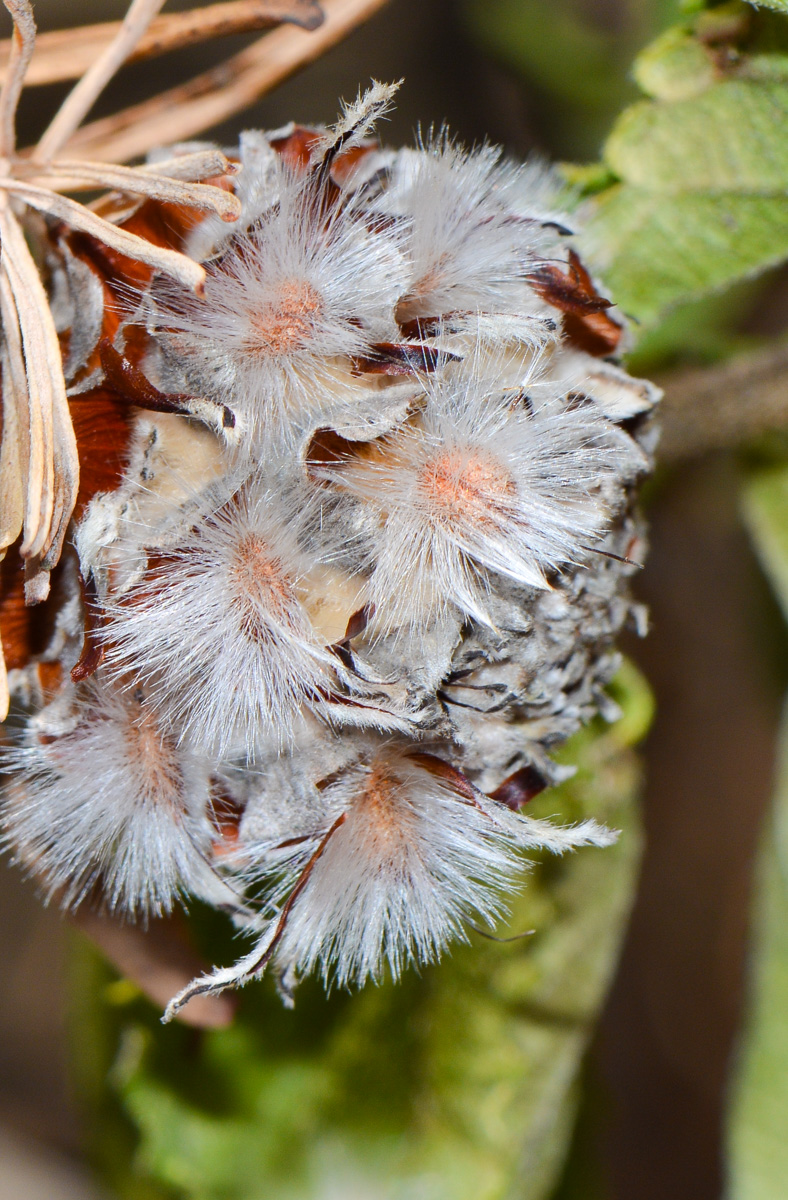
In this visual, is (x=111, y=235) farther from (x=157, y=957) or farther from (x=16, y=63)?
(x=157, y=957)

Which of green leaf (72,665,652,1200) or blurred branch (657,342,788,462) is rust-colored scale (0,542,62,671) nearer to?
green leaf (72,665,652,1200)

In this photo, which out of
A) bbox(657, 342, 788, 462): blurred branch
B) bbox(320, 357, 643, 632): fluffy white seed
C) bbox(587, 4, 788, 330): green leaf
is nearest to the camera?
bbox(320, 357, 643, 632): fluffy white seed

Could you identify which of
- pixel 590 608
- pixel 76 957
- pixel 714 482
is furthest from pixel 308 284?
pixel 714 482

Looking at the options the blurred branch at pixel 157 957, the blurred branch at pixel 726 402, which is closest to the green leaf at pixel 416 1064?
the blurred branch at pixel 157 957

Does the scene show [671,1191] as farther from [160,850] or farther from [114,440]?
[114,440]

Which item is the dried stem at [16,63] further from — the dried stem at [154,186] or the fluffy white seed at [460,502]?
the fluffy white seed at [460,502]

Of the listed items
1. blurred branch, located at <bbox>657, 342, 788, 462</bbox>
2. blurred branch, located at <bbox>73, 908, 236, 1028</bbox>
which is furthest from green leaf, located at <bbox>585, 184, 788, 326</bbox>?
blurred branch, located at <bbox>73, 908, 236, 1028</bbox>

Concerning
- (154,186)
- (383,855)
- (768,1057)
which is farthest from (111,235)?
(768,1057)
